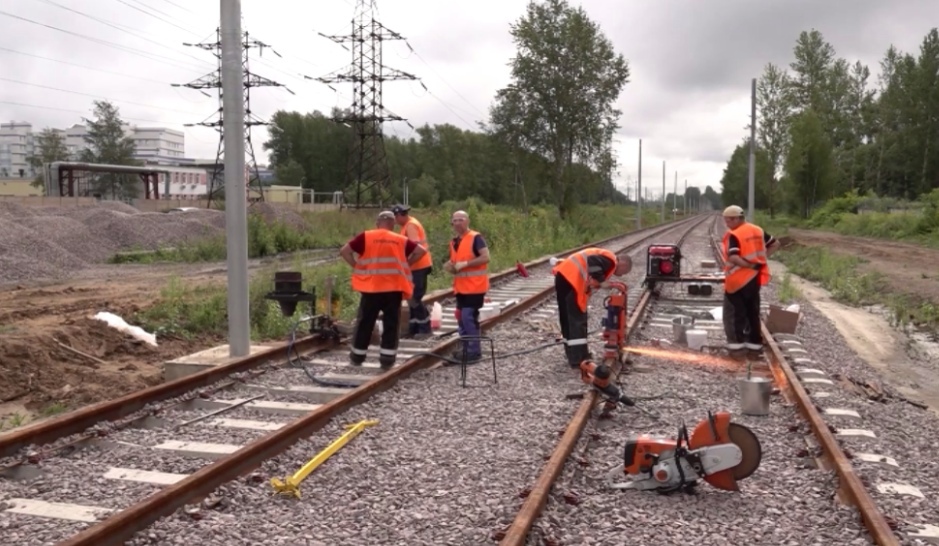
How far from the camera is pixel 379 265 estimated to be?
331 inches

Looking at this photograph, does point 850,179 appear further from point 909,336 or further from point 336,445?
point 336,445

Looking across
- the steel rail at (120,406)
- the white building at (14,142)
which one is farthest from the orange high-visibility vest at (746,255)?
the white building at (14,142)

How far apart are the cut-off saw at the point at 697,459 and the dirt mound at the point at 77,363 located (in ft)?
17.6

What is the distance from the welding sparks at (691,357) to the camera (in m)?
9.18

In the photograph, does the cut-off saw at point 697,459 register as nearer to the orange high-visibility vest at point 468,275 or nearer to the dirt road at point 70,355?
the orange high-visibility vest at point 468,275

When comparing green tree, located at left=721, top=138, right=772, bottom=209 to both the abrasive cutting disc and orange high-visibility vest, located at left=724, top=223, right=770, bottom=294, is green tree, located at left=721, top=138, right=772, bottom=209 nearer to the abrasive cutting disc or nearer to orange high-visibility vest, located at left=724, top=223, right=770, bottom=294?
orange high-visibility vest, located at left=724, top=223, right=770, bottom=294

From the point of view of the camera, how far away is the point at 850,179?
78.0 metres

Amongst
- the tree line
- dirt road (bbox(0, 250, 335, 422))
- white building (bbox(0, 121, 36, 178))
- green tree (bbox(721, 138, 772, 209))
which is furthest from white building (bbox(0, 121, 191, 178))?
dirt road (bbox(0, 250, 335, 422))

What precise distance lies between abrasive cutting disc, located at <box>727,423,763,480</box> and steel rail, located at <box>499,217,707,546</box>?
1.08 m

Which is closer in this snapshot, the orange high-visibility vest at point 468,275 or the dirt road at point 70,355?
the dirt road at point 70,355

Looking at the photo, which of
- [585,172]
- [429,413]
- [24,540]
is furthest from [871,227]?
[24,540]

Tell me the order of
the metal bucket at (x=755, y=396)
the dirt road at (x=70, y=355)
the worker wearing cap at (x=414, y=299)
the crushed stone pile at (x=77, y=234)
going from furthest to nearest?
the crushed stone pile at (x=77, y=234), the worker wearing cap at (x=414, y=299), the dirt road at (x=70, y=355), the metal bucket at (x=755, y=396)

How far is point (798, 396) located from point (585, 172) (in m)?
38.7

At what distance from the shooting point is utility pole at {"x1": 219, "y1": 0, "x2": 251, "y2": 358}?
837 cm
